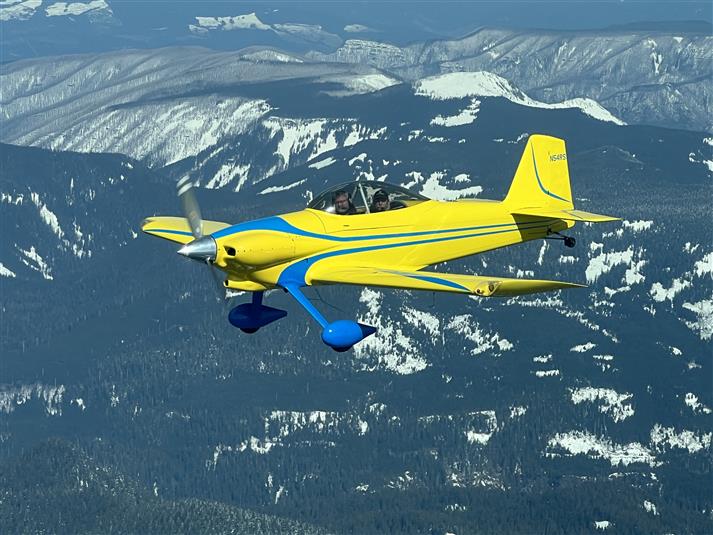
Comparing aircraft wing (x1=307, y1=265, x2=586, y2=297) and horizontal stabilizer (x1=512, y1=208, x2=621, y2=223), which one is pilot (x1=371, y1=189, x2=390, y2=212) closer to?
aircraft wing (x1=307, y1=265, x2=586, y2=297)

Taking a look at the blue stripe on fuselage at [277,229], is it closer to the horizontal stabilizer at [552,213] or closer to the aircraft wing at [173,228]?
the aircraft wing at [173,228]

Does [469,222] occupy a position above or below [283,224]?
below

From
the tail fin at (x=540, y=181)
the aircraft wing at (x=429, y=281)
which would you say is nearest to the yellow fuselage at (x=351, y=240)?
the aircraft wing at (x=429, y=281)

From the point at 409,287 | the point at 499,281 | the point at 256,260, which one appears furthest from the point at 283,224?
the point at 499,281

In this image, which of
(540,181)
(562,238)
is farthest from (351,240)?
(540,181)

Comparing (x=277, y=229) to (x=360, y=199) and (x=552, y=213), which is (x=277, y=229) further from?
(x=552, y=213)

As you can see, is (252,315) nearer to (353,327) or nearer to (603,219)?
(353,327)
